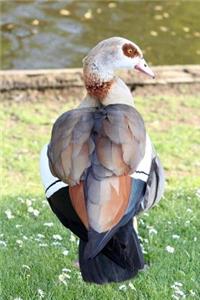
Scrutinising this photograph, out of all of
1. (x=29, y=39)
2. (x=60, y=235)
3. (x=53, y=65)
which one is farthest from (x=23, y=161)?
(x=29, y=39)

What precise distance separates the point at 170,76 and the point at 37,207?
112 inches

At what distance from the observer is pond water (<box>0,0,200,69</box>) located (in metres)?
8.88

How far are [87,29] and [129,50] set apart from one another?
19.1 feet

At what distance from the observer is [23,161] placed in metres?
6.06

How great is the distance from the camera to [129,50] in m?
3.83

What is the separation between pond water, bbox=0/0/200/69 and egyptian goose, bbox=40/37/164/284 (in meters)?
5.04

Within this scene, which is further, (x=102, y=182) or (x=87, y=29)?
(x=87, y=29)

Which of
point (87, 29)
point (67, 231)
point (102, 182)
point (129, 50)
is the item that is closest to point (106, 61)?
point (129, 50)

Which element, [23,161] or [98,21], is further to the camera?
[98,21]

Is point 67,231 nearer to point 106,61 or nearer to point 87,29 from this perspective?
point 106,61

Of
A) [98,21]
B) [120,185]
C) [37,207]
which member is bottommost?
[98,21]

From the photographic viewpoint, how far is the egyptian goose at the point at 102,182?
3.31 m

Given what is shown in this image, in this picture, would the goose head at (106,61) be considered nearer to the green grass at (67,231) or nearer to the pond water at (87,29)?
the green grass at (67,231)

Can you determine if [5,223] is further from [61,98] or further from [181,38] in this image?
[181,38]
